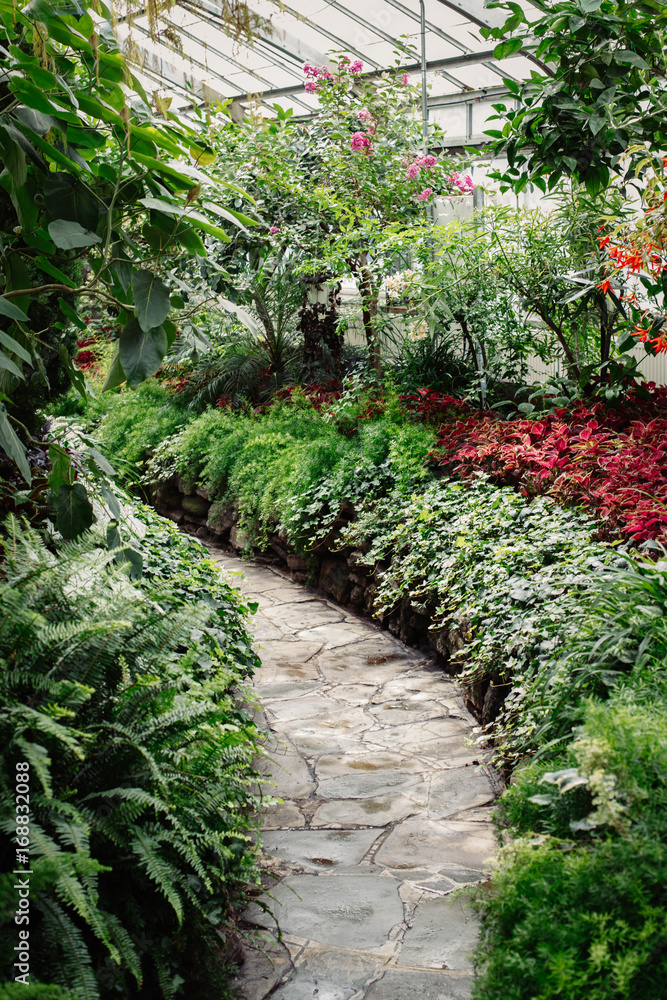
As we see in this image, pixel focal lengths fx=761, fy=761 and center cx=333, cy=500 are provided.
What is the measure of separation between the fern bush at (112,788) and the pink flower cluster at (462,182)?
19.5 feet

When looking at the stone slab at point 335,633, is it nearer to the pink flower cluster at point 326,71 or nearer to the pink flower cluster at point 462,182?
the pink flower cluster at point 462,182

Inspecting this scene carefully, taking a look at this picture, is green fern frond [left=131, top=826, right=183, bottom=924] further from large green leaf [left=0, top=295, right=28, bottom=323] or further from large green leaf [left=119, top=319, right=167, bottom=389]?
large green leaf [left=0, top=295, right=28, bottom=323]

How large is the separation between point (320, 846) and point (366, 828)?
200 mm

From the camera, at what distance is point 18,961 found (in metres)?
1.45

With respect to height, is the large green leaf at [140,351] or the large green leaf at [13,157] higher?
the large green leaf at [13,157]

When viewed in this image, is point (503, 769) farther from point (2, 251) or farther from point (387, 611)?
point (2, 251)

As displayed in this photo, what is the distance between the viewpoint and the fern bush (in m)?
1.52

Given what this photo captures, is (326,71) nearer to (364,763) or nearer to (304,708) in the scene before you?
(304,708)

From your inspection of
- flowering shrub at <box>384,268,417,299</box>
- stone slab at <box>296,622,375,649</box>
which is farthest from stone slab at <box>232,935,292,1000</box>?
flowering shrub at <box>384,268,417,299</box>

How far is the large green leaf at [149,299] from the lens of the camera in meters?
1.70

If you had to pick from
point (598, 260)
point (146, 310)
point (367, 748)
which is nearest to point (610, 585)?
point (367, 748)

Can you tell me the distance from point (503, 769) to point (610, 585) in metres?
0.97

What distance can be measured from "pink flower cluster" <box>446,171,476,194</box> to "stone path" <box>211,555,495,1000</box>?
4398mm

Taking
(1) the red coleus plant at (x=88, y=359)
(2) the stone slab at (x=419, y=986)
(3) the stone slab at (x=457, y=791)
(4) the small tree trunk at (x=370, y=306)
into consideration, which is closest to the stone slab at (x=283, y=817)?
(3) the stone slab at (x=457, y=791)
